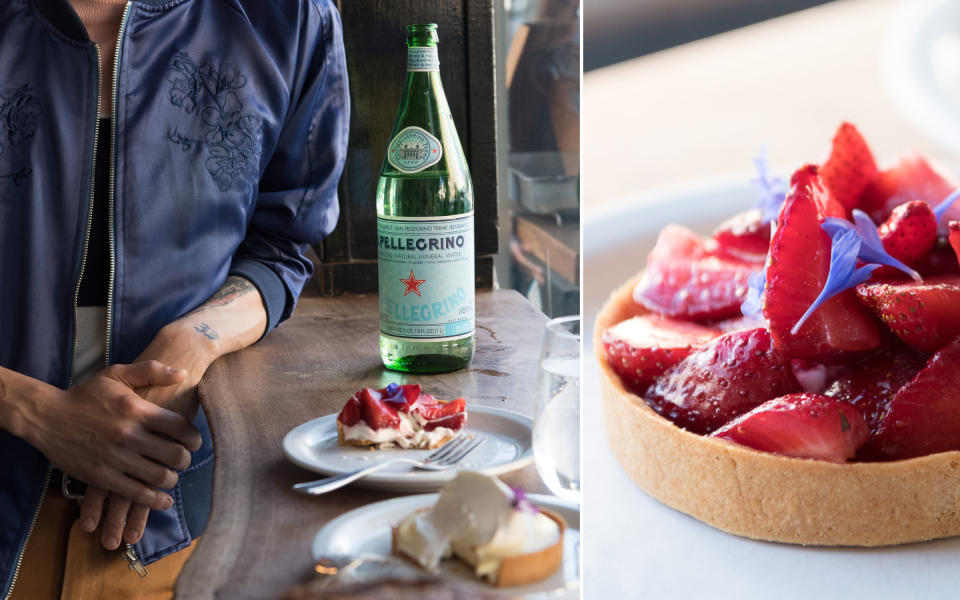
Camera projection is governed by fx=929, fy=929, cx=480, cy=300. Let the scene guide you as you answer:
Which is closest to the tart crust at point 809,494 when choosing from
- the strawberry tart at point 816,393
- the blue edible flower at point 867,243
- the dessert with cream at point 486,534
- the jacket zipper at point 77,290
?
the strawberry tart at point 816,393

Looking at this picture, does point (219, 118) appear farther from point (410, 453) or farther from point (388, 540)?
point (388, 540)

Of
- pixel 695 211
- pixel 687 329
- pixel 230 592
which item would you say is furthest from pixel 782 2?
pixel 230 592

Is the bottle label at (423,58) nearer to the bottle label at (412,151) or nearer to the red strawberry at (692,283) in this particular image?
the bottle label at (412,151)

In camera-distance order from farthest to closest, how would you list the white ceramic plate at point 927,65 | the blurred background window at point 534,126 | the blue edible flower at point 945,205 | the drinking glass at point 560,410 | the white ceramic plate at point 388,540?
1. the white ceramic plate at point 927,65
2. the blurred background window at point 534,126
3. the blue edible flower at point 945,205
4. the drinking glass at point 560,410
5. the white ceramic plate at point 388,540

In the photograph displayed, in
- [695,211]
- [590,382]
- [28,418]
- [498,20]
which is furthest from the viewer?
[695,211]

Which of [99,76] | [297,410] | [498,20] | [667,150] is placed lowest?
[297,410]

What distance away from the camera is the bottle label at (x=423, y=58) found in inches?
35.5

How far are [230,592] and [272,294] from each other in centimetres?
71

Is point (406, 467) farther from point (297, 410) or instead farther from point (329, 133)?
point (329, 133)

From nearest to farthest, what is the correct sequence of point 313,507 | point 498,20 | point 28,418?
point 313,507 < point 28,418 < point 498,20

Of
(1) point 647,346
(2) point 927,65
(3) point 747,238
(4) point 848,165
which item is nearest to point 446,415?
(1) point 647,346

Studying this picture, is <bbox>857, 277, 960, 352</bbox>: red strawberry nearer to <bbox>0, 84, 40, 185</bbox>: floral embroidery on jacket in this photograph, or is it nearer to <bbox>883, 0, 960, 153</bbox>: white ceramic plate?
<bbox>0, 84, 40, 185</bbox>: floral embroidery on jacket

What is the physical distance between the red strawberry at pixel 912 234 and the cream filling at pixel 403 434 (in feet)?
2.14

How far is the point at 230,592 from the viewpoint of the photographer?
0.44m
